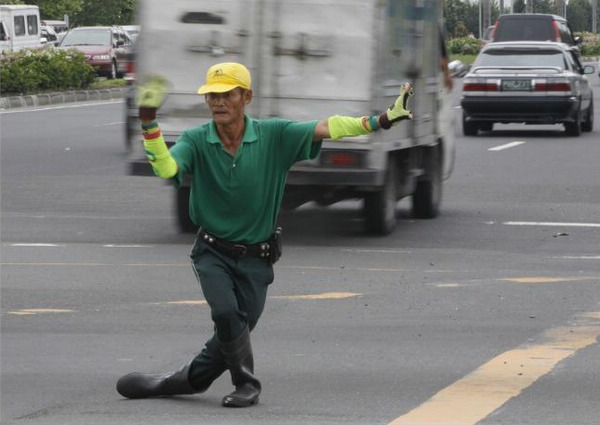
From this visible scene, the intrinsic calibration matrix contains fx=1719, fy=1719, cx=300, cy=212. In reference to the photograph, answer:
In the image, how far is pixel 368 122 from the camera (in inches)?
286

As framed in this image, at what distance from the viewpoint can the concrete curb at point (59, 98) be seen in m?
40.0

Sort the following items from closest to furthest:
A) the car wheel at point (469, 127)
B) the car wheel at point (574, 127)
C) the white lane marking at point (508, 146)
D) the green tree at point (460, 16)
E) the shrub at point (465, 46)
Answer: the white lane marking at point (508, 146) → the car wheel at point (574, 127) → the car wheel at point (469, 127) → the shrub at point (465, 46) → the green tree at point (460, 16)

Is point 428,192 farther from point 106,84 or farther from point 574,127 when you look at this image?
point 106,84

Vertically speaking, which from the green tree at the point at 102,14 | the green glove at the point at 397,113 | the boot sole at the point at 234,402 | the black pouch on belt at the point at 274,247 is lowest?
the green tree at the point at 102,14

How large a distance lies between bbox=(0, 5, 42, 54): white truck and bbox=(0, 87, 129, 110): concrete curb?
1111 centimetres

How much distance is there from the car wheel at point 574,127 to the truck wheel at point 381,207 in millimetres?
14752

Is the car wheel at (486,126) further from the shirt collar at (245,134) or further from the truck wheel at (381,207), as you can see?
the shirt collar at (245,134)

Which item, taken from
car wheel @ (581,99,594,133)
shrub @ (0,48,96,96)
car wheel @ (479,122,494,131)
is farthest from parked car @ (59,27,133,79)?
car wheel @ (581,99,594,133)

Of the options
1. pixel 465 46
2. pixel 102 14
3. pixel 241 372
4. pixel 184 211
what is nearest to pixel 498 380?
pixel 241 372

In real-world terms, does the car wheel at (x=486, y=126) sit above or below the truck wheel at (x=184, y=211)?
below

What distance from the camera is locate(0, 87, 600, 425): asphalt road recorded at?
25.0 ft

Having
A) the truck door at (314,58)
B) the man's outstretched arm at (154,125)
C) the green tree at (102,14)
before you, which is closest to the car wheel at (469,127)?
the truck door at (314,58)

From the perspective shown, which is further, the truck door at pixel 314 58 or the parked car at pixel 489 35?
the parked car at pixel 489 35

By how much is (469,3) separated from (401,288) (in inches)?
5130
